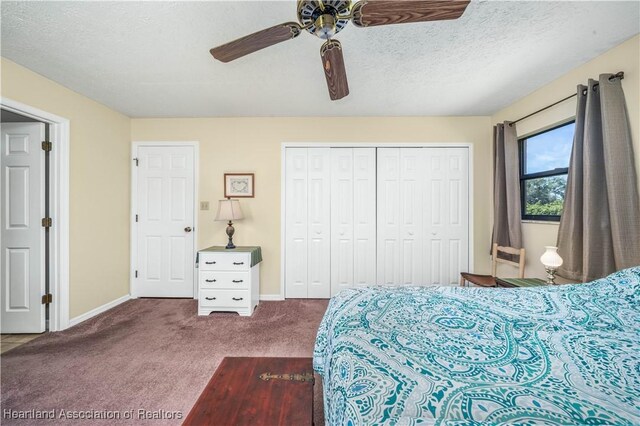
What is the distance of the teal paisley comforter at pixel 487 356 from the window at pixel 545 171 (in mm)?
1457

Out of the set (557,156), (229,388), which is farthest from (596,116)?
(229,388)

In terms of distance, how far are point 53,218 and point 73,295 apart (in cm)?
83

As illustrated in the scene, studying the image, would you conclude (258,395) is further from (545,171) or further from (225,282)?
(545,171)

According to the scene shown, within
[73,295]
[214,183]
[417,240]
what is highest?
[214,183]

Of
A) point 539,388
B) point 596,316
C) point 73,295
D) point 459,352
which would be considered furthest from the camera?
point 73,295

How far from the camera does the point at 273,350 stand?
209 cm

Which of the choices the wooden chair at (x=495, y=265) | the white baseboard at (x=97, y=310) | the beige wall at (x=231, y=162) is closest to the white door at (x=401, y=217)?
the beige wall at (x=231, y=162)

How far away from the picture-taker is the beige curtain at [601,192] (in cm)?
172

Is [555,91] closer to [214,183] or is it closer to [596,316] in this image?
[596,316]

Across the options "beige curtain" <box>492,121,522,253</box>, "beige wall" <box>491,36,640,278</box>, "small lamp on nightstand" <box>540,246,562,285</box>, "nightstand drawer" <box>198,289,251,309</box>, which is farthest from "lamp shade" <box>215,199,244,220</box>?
"beige wall" <box>491,36,640,278</box>

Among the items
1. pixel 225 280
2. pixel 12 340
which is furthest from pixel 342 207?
pixel 12 340

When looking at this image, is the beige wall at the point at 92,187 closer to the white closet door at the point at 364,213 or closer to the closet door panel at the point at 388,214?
the white closet door at the point at 364,213

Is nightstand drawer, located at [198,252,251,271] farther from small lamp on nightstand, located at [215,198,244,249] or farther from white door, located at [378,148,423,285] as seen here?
white door, located at [378,148,423,285]

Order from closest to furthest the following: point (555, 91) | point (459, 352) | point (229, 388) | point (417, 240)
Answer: point (459, 352) < point (229, 388) < point (555, 91) < point (417, 240)
